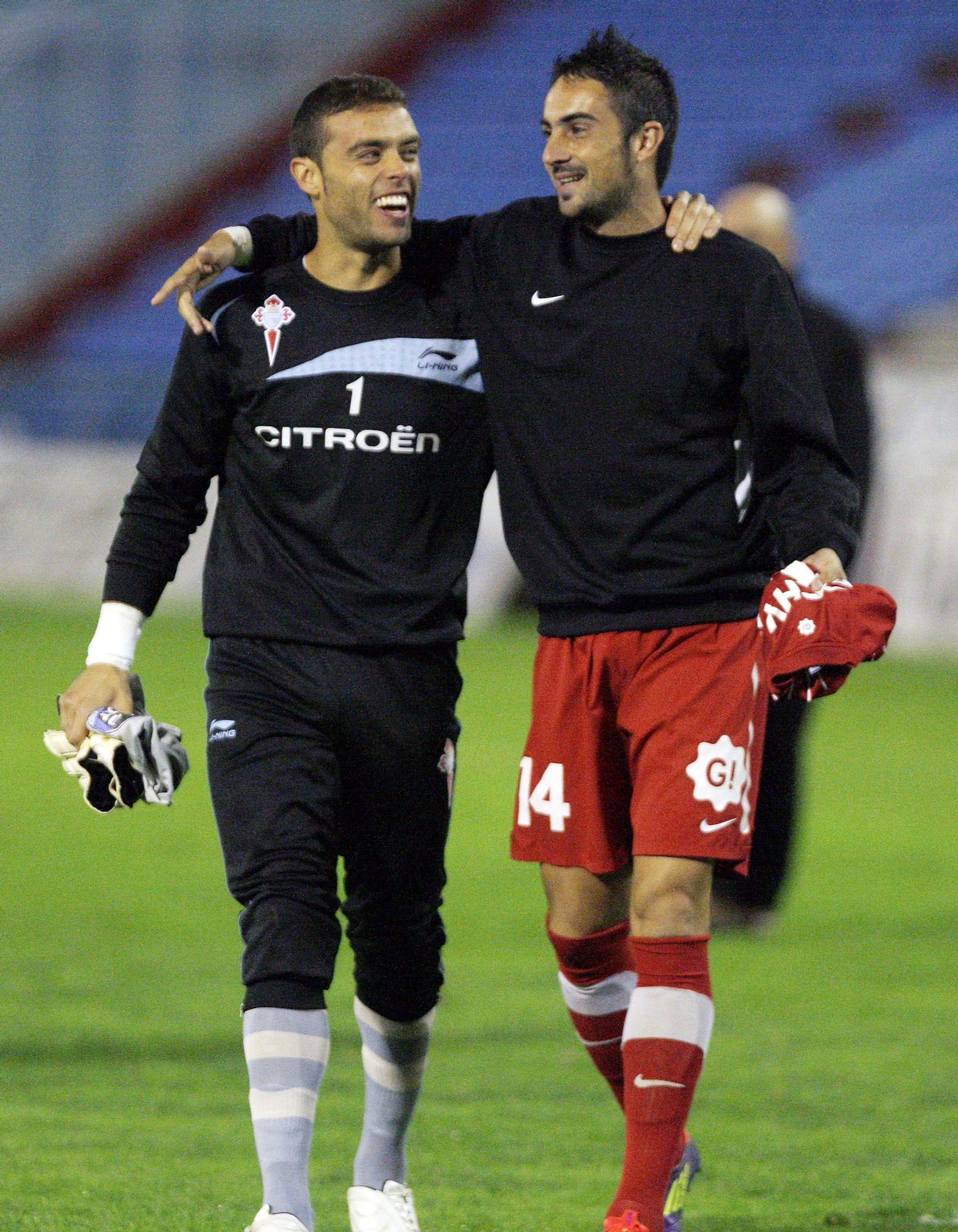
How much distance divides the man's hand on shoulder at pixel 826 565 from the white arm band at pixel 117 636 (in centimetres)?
111

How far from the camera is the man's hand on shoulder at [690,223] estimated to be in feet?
12.4

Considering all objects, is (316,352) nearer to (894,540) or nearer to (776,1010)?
(776,1010)

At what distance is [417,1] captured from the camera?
20.9 m

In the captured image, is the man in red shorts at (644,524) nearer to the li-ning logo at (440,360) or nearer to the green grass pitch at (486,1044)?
the li-ning logo at (440,360)

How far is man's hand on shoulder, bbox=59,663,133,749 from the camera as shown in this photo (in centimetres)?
363

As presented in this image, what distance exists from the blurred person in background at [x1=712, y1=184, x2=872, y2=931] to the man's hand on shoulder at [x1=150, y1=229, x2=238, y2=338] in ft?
7.32

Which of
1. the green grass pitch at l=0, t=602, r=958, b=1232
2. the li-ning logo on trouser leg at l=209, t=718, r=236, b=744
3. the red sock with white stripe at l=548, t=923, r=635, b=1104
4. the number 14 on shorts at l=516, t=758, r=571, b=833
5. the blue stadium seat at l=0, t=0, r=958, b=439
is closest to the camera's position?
the li-ning logo on trouser leg at l=209, t=718, r=236, b=744

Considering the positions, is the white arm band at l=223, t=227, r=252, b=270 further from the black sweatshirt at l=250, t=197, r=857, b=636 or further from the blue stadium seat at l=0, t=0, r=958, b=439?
the blue stadium seat at l=0, t=0, r=958, b=439

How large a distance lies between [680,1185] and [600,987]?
1.24 feet

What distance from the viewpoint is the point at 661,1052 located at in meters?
3.58

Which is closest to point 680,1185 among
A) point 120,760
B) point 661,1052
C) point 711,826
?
point 661,1052

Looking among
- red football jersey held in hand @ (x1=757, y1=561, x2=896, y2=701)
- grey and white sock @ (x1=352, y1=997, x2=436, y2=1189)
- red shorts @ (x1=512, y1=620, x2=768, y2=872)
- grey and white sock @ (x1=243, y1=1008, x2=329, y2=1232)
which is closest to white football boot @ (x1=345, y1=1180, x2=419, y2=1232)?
grey and white sock @ (x1=352, y1=997, x2=436, y2=1189)

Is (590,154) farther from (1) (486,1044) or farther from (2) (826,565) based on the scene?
(1) (486,1044)

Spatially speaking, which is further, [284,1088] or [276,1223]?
[284,1088]
